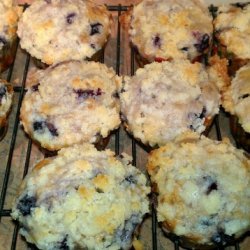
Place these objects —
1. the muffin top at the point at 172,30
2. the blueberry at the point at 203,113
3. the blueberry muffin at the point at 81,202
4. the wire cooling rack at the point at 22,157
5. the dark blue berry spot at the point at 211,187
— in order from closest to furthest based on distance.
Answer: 1. the blueberry muffin at the point at 81,202
2. the dark blue berry spot at the point at 211,187
3. the wire cooling rack at the point at 22,157
4. the blueberry at the point at 203,113
5. the muffin top at the point at 172,30

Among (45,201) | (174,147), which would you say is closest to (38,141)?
(45,201)

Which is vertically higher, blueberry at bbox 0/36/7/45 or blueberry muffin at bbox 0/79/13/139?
blueberry at bbox 0/36/7/45

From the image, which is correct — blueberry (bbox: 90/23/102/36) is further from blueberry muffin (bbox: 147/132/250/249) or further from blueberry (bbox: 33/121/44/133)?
blueberry muffin (bbox: 147/132/250/249)

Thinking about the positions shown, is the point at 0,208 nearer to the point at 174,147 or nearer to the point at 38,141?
the point at 38,141

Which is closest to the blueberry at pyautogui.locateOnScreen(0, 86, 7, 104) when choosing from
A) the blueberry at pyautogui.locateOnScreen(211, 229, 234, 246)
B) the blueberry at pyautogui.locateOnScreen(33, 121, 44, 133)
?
the blueberry at pyautogui.locateOnScreen(33, 121, 44, 133)

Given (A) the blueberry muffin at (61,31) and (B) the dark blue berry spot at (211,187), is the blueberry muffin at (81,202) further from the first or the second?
(A) the blueberry muffin at (61,31)

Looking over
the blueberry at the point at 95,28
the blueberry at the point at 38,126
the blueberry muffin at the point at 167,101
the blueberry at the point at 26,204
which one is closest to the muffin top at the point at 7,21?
the blueberry at the point at 95,28
